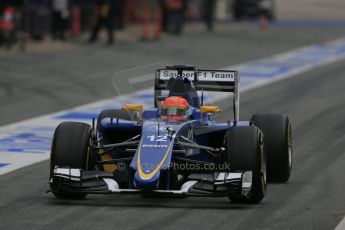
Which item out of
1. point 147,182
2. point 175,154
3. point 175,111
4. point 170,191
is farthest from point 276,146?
point 147,182

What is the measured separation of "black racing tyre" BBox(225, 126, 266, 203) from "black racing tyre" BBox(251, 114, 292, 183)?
1328 millimetres

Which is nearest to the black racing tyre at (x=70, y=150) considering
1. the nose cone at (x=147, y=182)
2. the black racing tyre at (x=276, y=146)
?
the nose cone at (x=147, y=182)

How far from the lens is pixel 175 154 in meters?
13.9

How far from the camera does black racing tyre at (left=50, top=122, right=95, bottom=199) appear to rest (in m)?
13.9

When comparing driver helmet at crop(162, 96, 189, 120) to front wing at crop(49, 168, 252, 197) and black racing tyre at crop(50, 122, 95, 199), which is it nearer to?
black racing tyre at crop(50, 122, 95, 199)

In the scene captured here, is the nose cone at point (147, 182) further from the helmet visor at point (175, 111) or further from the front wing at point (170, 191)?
the helmet visor at point (175, 111)

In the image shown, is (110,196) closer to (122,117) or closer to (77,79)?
(122,117)

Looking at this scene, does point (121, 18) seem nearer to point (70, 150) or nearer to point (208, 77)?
point (208, 77)

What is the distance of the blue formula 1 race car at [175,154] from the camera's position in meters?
13.4

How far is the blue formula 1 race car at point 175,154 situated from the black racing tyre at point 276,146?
13mm

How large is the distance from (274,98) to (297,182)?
39.8ft

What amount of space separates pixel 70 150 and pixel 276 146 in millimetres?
2774

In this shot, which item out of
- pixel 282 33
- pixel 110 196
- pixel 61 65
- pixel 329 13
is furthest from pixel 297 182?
pixel 329 13

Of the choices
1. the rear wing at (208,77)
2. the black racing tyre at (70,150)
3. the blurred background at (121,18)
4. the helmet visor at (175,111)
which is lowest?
the black racing tyre at (70,150)
